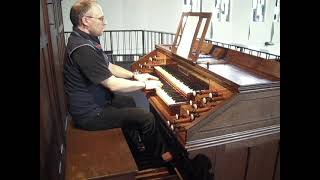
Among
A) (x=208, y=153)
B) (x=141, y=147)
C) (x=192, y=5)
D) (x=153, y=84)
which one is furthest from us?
(x=192, y=5)

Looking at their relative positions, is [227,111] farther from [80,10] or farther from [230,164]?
[80,10]

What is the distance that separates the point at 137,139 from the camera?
9.36 ft

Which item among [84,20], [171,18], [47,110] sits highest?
[171,18]

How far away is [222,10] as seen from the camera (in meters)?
8.43

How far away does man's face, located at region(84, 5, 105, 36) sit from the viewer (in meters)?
2.20

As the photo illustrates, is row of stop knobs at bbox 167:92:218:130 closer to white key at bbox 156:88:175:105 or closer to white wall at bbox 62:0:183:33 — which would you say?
white key at bbox 156:88:175:105

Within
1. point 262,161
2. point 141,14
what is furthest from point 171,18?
point 262,161

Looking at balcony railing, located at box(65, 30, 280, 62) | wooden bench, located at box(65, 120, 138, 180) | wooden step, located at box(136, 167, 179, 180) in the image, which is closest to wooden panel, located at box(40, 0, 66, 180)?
wooden bench, located at box(65, 120, 138, 180)

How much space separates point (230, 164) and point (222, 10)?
735 centimetres

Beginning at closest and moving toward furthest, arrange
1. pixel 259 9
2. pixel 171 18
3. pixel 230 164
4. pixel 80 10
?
pixel 230 164
pixel 80 10
pixel 259 9
pixel 171 18

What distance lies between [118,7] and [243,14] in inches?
144

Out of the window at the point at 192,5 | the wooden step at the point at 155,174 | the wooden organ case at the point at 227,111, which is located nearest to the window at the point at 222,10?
the window at the point at 192,5
